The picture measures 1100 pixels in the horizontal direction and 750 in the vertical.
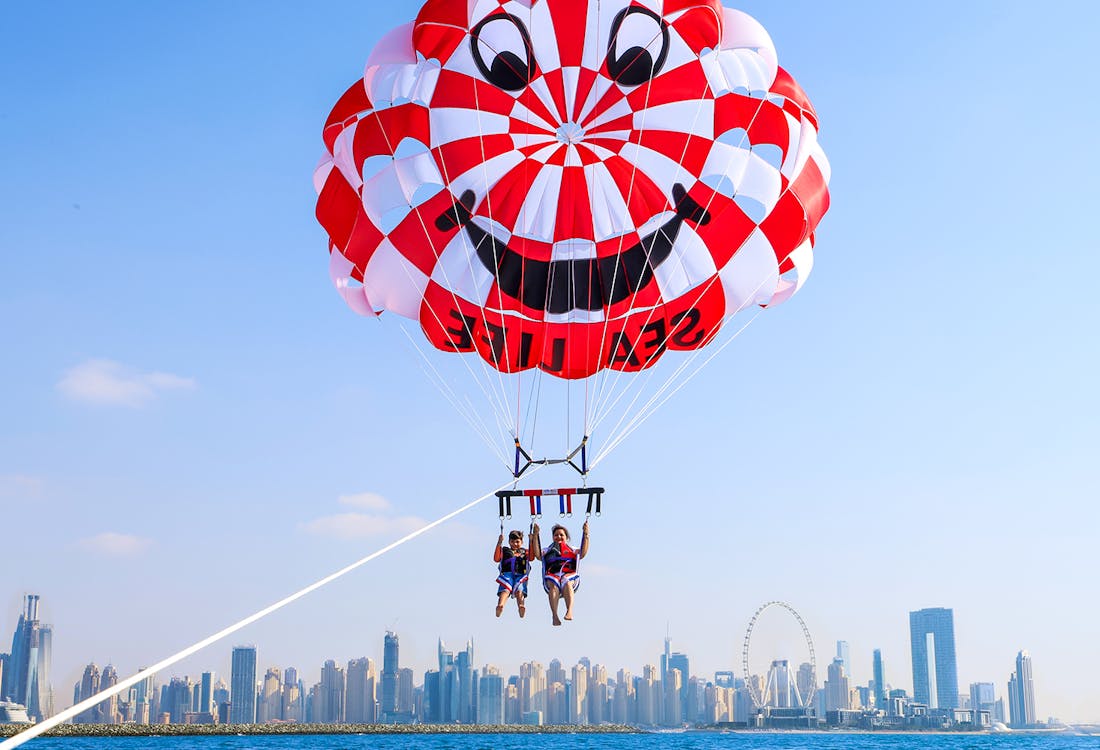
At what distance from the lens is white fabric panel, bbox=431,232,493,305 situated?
1230 centimetres

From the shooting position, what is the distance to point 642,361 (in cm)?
1274

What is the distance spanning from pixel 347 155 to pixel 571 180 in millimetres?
2332

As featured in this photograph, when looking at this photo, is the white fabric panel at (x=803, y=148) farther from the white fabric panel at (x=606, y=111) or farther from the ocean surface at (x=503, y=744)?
the ocean surface at (x=503, y=744)

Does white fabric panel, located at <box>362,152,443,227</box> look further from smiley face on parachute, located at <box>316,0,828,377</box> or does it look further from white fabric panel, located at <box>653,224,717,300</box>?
white fabric panel, located at <box>653,224,717,300</box>

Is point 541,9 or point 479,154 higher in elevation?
point 541,9

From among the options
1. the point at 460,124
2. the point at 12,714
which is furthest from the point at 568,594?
the point at 12,714

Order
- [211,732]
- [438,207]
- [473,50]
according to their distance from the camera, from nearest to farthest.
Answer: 1. [473,50]
2. [438,207]
3. [211,732]

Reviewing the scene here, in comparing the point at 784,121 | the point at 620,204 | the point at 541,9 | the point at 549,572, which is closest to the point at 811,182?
the point at 784,121

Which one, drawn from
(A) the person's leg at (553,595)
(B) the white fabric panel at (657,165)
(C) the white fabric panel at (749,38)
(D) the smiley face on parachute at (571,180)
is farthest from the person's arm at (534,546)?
(C) the white fabric panel at (749,38)

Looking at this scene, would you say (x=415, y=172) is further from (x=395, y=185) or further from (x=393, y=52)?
(x=393, y=52)

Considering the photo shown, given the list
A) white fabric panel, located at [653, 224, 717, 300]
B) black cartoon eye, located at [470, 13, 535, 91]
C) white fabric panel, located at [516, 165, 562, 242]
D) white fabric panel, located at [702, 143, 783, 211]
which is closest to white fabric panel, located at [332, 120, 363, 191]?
black cartoon eye, located at [470, 13, 535, 91]

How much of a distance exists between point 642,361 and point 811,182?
2.61 meters

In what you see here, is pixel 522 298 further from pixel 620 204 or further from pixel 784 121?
pixel 784 121

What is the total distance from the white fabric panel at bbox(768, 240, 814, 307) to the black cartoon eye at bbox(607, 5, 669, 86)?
2584mm
